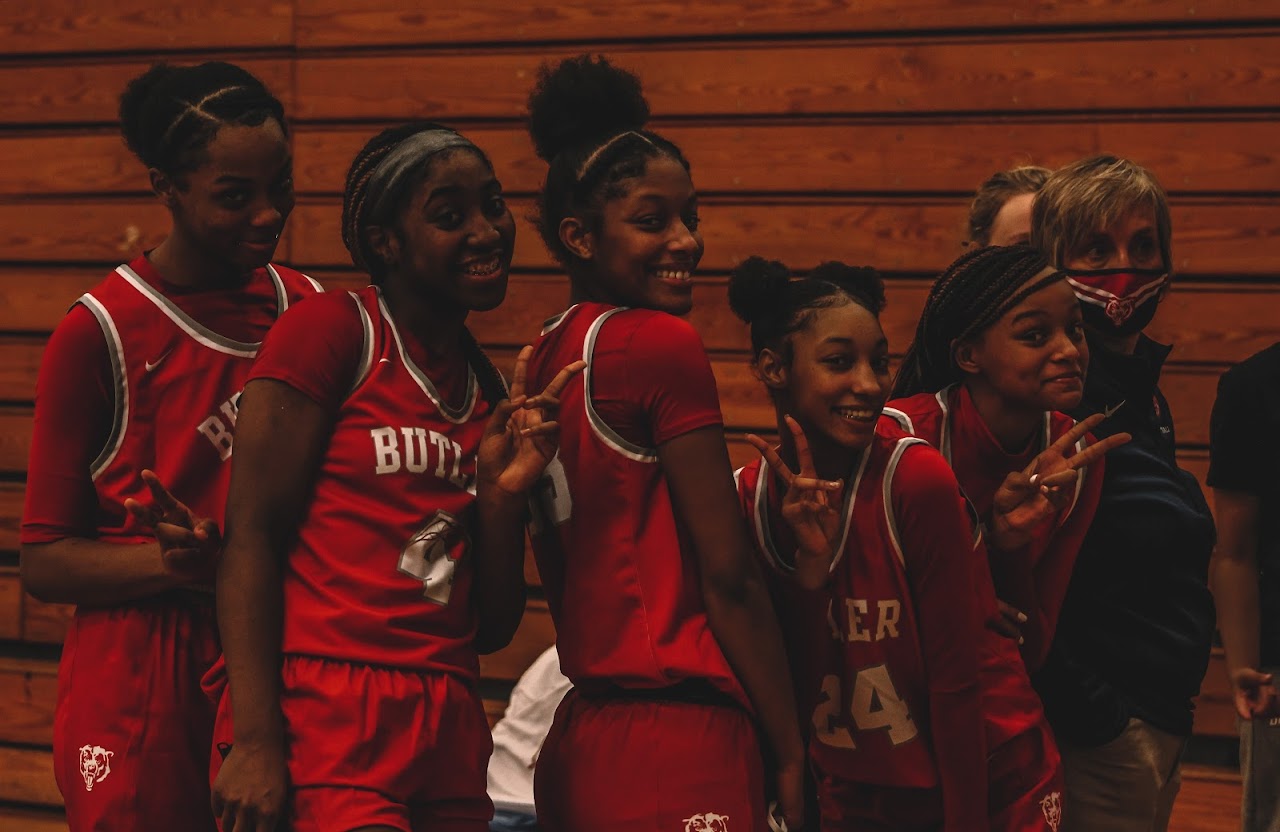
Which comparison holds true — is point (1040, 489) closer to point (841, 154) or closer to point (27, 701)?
point (841, 154)

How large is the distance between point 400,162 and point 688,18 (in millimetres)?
2711

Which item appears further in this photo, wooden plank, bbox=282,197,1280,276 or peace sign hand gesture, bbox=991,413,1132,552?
wooden plank, bbox=282,197,1280,276

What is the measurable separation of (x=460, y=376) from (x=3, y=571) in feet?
11.5

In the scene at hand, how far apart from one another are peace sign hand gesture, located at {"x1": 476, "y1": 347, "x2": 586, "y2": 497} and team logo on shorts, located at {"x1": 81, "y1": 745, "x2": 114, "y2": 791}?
74 centimetres

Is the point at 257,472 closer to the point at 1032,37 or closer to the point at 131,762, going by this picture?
the point at 131,762

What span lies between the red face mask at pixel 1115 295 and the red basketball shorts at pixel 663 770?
1.09 meters

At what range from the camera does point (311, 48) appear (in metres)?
4.80

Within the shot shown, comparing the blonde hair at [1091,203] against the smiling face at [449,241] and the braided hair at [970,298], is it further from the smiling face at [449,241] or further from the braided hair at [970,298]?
the smiling face at [449,241]

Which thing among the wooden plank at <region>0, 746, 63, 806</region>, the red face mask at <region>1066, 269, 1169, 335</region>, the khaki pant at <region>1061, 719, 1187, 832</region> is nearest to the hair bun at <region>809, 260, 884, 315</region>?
the red face mask at <region>1066, 269, 1169, 335</region>

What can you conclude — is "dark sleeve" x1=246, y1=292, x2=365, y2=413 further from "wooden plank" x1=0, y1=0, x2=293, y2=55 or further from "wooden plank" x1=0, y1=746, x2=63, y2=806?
"wooden plank" x1=0, y1=746, x2=63, y2=806

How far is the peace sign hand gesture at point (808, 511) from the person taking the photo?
6.50 feet

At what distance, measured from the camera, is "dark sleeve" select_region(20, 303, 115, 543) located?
6.75 ft

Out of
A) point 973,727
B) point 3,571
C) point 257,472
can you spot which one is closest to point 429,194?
point 257,472

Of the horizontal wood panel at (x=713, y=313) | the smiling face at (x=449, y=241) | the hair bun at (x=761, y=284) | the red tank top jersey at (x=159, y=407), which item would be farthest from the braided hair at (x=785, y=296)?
the horizontal wood panel at (x=713, y=313)
